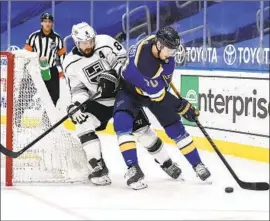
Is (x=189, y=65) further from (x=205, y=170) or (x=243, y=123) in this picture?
(x=205, y=170)

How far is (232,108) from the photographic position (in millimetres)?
5246

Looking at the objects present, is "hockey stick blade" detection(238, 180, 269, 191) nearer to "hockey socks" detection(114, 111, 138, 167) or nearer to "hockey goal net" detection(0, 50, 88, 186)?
"hockey socks" detection(114, 111, 138, 167)

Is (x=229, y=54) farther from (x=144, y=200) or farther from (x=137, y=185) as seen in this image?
(x=144, y=200)

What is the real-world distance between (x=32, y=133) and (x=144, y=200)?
0.86m

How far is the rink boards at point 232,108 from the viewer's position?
4934mm

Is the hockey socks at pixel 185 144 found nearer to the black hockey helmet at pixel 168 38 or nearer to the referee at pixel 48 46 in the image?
the black hockey helmet at pixel 168 38

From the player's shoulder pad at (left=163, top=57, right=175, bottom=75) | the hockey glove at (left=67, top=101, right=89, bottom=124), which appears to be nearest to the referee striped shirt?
the hockey glove at (left=67, top=101, right=89, bottom=124)

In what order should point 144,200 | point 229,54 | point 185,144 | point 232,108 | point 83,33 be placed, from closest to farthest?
point 144,200 < point 83,33 < point 185,144 < point 232,108 < point 229,54

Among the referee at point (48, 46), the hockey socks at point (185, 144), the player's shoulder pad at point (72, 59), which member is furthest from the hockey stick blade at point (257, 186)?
the referee at point (48, 46)

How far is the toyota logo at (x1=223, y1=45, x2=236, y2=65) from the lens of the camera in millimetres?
5725

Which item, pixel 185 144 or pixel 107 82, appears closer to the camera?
pixel 107 82

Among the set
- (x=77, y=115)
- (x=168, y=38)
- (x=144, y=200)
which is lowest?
(x=144, y=200)

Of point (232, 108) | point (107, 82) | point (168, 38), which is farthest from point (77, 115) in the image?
point (232, 108)

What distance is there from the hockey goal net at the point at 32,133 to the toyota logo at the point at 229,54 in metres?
1.99
